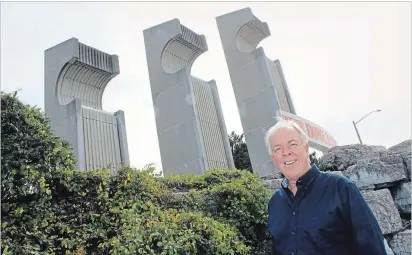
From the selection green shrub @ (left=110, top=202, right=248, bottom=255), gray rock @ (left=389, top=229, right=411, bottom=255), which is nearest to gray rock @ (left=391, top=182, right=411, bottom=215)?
gray rock @ (left=389, top=229, right=411, bottom=255)

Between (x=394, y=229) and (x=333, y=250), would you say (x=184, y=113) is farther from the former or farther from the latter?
(x=333, y=250)

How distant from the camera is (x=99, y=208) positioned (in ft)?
14.8

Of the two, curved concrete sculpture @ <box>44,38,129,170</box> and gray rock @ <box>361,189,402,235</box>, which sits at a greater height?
curved concrete sculpture @ <box>44,38,129,170</box>

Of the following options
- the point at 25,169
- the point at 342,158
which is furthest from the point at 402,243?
the point at 25,169

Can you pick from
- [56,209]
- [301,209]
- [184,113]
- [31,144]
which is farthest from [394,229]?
[184,113]

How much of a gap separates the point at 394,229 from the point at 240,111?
1471 cm

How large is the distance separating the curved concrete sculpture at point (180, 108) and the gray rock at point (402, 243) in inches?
456

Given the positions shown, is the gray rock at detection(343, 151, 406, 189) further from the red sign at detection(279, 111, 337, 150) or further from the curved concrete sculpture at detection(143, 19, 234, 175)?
the curved concrete sculpture at detection(143, 19, 234, 175)

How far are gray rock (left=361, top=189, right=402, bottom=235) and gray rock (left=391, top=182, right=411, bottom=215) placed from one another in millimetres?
528

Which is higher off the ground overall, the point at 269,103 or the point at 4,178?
the point at 269,103

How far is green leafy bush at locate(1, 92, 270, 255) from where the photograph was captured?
3.66m

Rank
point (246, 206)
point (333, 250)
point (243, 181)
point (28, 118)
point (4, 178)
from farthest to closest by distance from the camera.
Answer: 1. point (243, 181)
2. point (246, 206)
3. point (28, 118)
4. point (4, 178)
5. point (333, 250)

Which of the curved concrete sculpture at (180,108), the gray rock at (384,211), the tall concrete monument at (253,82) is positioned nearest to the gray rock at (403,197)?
the gray rock at (384,211)

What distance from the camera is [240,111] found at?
19328 millimetres
